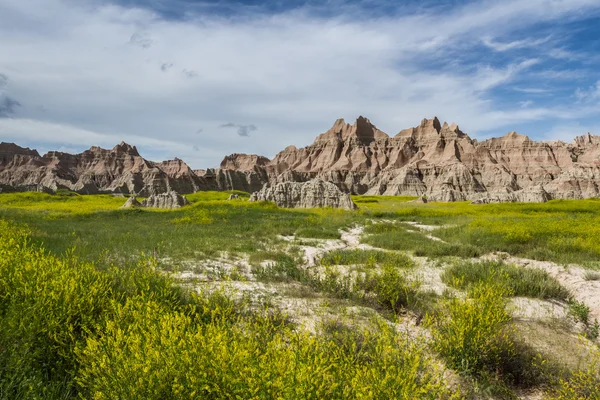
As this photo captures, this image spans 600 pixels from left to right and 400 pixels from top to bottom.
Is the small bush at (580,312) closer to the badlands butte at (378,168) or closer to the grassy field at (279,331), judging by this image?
the grassy field at (279,331)

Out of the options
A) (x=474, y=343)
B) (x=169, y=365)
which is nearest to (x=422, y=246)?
(x=474, y=343)

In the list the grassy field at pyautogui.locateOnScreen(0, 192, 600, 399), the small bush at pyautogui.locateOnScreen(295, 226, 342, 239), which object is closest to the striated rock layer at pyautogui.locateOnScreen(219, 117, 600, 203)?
the small bush at pyautogui.locateOnScreen(295, 226, 342, 239)

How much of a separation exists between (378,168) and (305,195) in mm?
114013

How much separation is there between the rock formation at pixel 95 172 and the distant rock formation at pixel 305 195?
280ft

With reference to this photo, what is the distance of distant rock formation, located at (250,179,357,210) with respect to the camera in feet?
154

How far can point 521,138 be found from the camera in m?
144

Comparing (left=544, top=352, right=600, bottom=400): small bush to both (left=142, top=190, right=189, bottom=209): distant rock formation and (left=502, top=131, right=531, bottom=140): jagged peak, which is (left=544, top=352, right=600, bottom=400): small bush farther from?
(left=502, top=131, right=531, bottom=140): jagged peak

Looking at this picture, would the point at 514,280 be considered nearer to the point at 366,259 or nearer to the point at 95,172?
the point at 366,259

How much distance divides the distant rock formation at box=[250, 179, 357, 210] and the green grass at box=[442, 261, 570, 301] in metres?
36.3

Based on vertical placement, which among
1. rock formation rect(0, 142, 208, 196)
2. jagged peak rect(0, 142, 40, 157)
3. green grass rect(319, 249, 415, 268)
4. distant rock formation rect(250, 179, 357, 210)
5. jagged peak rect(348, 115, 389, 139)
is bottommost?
green grass rect(319, 249, 415, 268)

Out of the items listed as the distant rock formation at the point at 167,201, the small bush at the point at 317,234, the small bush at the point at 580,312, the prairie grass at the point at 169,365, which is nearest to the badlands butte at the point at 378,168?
the distant rock formation at the point at 167,201

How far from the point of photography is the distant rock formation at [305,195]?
154 feet

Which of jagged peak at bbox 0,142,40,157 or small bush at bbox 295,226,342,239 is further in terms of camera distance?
jagged peak at bbox 0,142,40,157

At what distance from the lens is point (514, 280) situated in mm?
8258
